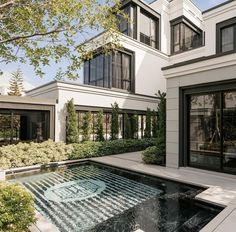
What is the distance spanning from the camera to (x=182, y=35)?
2191 centimetres

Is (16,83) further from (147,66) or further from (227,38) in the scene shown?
(227,38)

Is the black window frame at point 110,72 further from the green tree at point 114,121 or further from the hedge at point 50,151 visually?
the hedge at point 50,151

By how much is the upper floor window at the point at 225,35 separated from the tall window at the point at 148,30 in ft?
24.7

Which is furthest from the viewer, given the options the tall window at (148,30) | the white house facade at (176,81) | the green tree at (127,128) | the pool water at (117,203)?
the tall window at (148,30)

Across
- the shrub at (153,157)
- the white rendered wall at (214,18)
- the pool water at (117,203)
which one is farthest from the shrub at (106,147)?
the white rendered wall at (214,18)

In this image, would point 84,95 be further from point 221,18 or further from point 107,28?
point 221,18

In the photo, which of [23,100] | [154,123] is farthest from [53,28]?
[154,123]

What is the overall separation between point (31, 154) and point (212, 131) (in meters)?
8.79

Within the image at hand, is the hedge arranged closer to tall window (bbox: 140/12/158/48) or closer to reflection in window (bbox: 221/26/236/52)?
reflection in window (bbox: 221/26/236/52)

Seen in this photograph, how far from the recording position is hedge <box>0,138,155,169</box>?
1066 cm

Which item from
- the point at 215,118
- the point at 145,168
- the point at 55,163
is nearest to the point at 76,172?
the point at 55,163

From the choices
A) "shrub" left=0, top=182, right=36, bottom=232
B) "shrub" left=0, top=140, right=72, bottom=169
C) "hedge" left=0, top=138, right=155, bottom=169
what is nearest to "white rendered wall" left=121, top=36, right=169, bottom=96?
"hedge" left=0, top=138, right=155, bottom=169

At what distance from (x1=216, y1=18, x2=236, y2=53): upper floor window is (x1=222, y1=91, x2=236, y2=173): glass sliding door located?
22.1 ft

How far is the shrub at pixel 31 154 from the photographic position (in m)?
10.6
